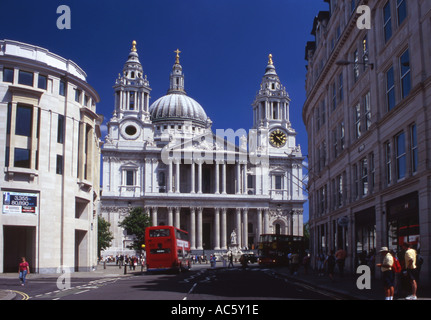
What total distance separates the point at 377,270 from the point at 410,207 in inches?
212

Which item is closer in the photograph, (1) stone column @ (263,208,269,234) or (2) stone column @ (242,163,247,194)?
(1) stone column @ (263,208,269,234)

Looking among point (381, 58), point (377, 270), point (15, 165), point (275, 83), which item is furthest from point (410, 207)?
point (275, 83)

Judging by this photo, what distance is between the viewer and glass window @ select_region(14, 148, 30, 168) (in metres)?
43.6

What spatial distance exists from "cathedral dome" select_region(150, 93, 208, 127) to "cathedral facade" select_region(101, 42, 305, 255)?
16.5 meters

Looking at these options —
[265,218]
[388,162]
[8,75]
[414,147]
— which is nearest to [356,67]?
[388,162]

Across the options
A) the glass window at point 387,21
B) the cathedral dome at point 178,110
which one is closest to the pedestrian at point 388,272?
the glass window at point 387,21

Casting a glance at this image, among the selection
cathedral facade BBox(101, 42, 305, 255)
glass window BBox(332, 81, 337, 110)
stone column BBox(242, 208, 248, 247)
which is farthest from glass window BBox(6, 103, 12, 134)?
stone column BBox(242, 208, 248, 247)

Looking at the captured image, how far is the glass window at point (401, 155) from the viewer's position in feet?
88.7

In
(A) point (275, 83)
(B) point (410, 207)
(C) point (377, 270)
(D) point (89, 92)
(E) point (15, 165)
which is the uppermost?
(A) point (275, 83)

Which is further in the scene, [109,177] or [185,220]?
[185,220]

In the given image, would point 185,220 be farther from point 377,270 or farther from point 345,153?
point 377,270

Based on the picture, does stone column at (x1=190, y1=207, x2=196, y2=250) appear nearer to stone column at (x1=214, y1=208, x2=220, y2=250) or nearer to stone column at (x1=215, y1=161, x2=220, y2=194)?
stone column at (x1=214, y1=208, x2=220, y2=250)

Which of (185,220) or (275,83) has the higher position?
(275,83)
